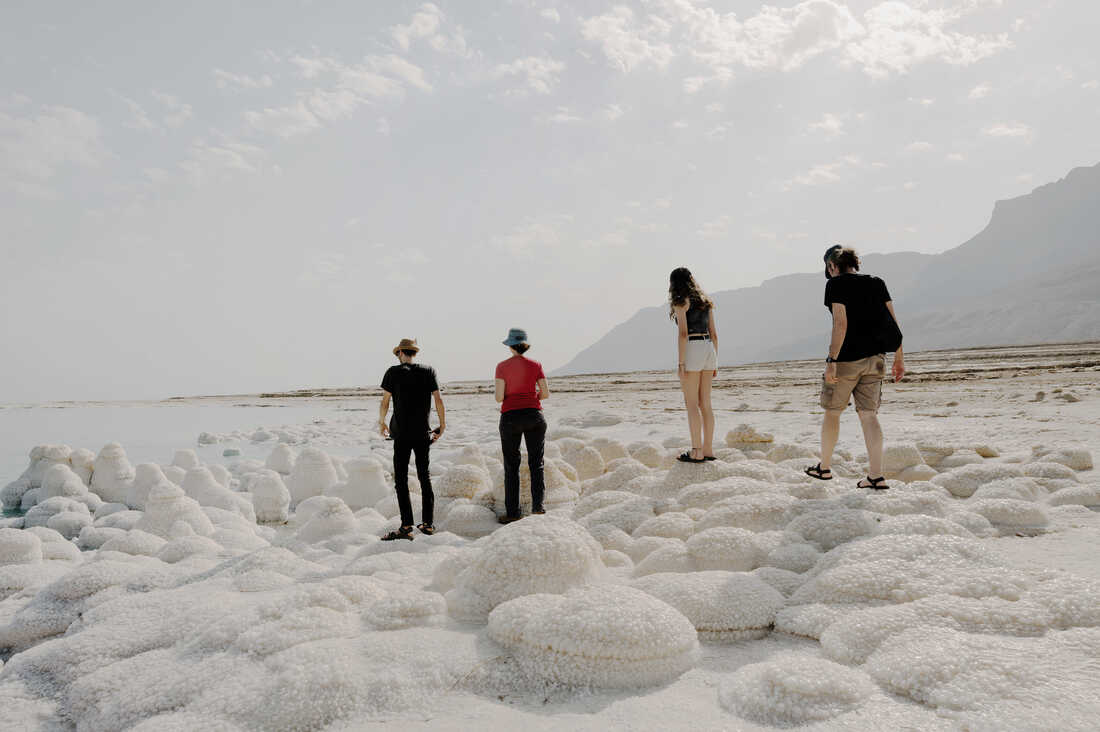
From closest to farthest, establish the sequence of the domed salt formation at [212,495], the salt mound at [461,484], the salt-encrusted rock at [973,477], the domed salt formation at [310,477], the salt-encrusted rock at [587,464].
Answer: the salt-encrusted rock at [973,477] → the salt mound at [461,484] → the domed salt formation at [212,495] → the salt-encrusted rock at [587,464] → the domed salt formation at [310,477]

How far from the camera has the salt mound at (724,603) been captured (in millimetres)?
2424

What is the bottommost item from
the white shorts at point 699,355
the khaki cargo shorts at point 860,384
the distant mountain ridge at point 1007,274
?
the khaki cargo shorts at point 860,384

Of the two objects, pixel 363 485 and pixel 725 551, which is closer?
pixel 725 551

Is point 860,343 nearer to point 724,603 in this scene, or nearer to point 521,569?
point 724,603

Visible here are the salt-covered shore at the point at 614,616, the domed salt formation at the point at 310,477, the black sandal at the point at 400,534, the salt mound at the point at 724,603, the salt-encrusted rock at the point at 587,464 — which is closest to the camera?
the salt-covered shore at the point at 614,616

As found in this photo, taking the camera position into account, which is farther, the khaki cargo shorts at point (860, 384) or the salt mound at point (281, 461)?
the salt mound at point (281, 461)

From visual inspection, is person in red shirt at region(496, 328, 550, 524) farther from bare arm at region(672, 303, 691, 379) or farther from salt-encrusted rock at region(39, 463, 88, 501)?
salt-encrusted rock at region(39, 463, 88, 501)

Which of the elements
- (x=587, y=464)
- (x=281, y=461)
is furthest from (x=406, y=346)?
(x=281, y=461)

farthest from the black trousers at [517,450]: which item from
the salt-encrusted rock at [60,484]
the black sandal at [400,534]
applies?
the salt-encrusted rock at [60,484]

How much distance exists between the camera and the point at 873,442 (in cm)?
447

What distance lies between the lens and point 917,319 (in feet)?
334

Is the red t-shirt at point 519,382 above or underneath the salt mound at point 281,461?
above

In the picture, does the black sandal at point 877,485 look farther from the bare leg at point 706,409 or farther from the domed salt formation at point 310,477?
the domed salt formation at point 310,477

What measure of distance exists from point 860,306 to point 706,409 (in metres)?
1.37
